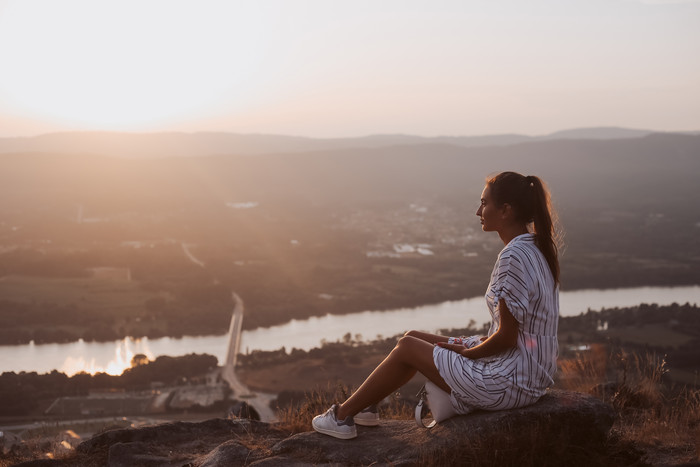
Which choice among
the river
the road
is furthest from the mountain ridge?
the river

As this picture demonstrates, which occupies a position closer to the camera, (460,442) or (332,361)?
(460,442)

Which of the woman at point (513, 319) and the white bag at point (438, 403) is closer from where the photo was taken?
the woman at point (513, 319)

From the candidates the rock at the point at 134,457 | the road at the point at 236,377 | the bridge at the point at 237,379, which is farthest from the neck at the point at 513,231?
the bridge at the point at 237,379

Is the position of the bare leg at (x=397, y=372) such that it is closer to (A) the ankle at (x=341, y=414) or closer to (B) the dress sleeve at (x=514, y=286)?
(A) the ankle at (x=341, y=414)

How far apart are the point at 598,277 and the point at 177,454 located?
4307 centimetres

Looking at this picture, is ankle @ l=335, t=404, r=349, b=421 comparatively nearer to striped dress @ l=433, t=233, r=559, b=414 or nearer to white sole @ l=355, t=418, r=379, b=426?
white sole @ l=355, t=418, r=379, b=426

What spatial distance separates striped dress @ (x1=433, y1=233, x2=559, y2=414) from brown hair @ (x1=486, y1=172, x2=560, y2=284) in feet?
0.19

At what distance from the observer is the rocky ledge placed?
3271mm

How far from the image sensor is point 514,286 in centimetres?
326

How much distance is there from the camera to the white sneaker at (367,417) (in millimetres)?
4066

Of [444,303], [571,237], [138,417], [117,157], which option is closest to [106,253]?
[444,303]

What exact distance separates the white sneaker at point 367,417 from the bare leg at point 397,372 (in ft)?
0.56

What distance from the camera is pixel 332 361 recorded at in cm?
2395

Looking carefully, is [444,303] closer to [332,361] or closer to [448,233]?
[332,361]
